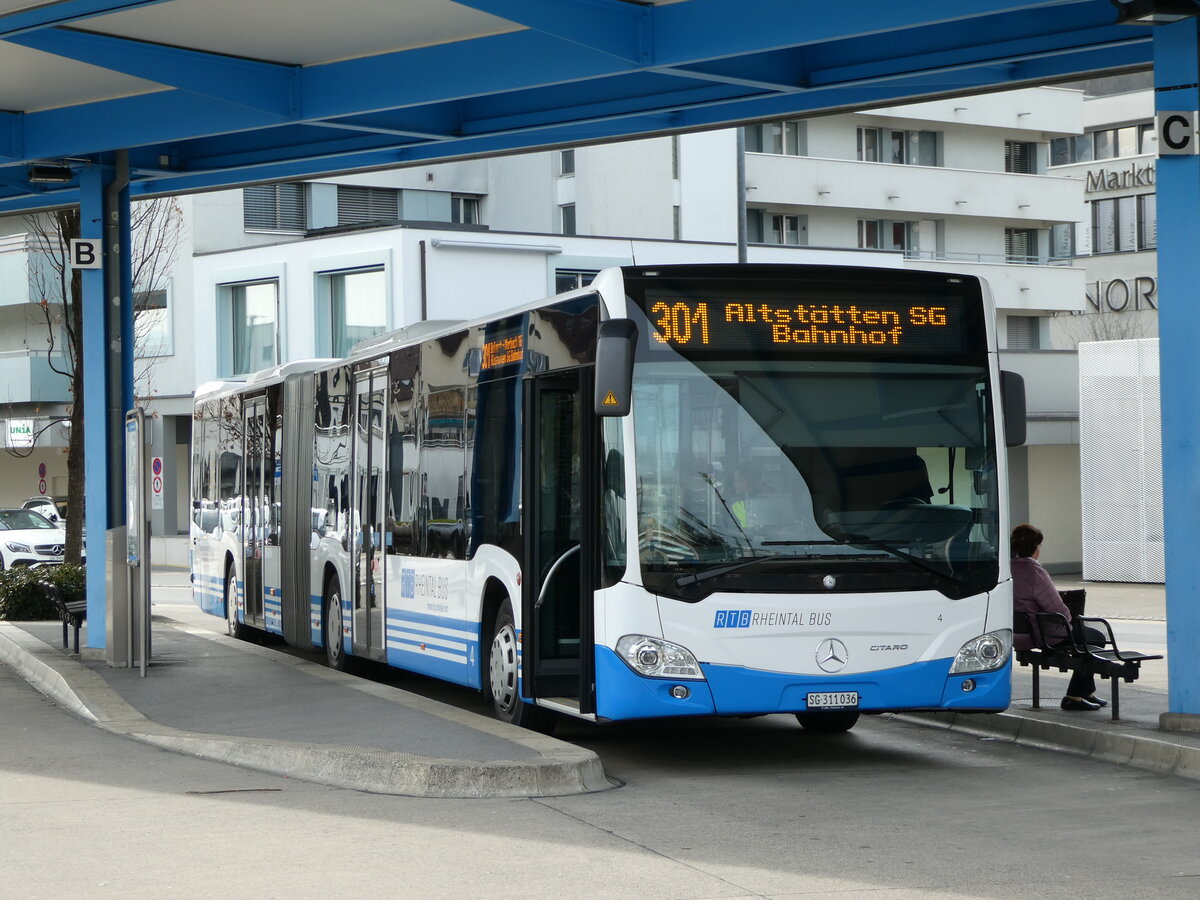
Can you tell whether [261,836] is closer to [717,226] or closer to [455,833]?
[455,833]

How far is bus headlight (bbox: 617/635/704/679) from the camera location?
1050 centimetres

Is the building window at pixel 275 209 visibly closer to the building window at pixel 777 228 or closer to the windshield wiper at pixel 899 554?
the building window at pixel 777 228

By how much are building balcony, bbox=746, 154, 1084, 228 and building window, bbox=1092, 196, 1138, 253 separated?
25.7ft

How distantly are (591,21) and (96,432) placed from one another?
262 inches

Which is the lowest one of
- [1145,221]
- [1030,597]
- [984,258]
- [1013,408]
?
[1030,597]

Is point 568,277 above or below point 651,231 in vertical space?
below

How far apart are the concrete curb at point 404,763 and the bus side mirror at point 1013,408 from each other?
10.6ft

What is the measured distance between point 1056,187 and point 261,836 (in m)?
56.6

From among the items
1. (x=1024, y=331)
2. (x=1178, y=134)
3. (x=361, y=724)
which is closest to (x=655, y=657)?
(x=361, y=724)

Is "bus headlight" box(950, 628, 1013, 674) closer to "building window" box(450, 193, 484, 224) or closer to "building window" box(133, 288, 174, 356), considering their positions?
"building window" box(133, 288, 174, 356)

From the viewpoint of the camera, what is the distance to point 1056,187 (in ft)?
202

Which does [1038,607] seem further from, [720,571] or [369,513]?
[369,513]

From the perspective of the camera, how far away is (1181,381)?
11578 mm

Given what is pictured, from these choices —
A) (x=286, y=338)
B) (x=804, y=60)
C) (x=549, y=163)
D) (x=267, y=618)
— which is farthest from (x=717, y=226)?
(x=804, y=60)
